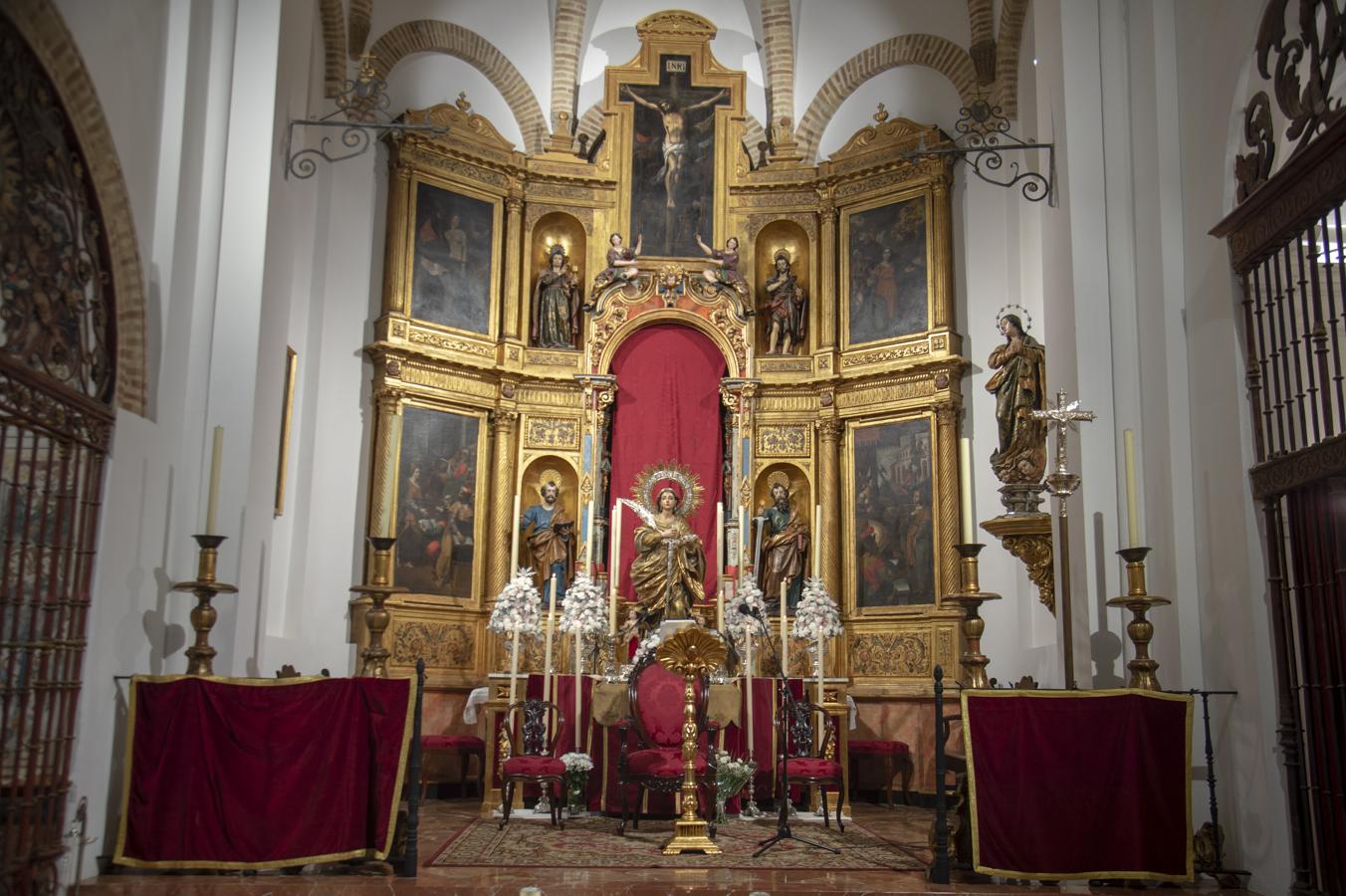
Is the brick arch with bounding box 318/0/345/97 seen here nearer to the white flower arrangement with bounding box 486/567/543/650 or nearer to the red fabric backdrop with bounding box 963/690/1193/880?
the white flower arrangement with bounding box 486/567/543/650

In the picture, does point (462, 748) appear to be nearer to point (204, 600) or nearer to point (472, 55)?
point (204, 600)

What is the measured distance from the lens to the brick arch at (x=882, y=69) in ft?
45.2

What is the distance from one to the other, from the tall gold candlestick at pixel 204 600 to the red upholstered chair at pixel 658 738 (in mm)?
3091

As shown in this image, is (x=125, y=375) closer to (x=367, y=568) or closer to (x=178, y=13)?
(x=178, y=13)

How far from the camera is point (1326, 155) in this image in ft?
18.5

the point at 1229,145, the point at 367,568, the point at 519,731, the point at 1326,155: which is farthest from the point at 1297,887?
the point at 367,568

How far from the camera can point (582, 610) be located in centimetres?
1047

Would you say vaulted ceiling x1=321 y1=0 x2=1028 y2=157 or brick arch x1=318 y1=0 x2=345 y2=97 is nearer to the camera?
brick arch x1=318 y1=0 x2=345 y2=97

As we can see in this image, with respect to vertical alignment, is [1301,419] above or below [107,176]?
below

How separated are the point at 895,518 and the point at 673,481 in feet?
7.95

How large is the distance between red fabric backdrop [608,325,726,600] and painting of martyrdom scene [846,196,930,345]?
1.73 meters

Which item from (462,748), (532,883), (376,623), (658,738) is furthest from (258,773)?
(462,748)

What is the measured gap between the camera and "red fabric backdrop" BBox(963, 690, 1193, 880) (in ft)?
20.0

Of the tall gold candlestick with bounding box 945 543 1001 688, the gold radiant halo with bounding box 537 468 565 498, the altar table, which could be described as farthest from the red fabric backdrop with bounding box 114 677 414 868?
the gold radiant halo with bounding box 537 468 565 498
